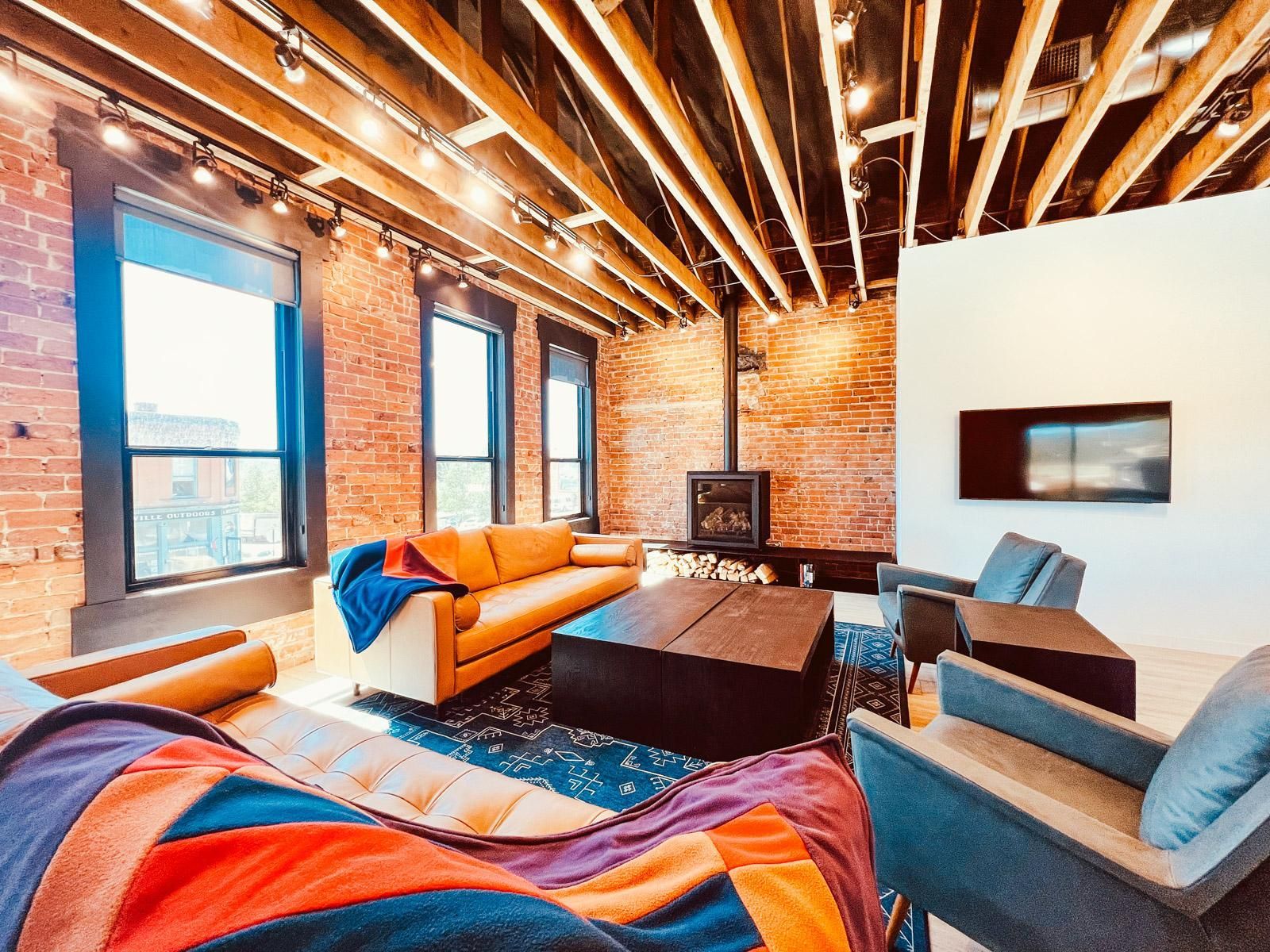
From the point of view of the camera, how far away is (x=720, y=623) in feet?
7.84

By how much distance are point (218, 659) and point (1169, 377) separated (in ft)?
16.7

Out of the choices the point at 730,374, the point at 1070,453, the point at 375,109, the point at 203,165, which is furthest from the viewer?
the point at 730,374

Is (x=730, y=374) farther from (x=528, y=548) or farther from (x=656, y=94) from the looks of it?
(x=656, y=94)

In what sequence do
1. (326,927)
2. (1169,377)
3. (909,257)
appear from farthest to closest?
(909,257)
(1169,377)
(326,927)

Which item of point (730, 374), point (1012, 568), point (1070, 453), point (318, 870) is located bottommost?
point (1012, 568)

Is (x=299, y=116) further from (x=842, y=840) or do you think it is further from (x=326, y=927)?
(x=842, y=840)

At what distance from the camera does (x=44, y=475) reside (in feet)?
6.70

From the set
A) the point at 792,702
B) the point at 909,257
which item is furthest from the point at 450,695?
the point at 909,257

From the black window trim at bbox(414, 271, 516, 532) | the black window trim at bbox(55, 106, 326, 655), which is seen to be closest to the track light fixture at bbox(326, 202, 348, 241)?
the black window trim at bbox(55, 106, 326, 655)

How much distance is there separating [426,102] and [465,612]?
96.0 inches

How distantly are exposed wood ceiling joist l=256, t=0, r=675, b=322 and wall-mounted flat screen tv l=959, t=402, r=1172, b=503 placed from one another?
2842mm

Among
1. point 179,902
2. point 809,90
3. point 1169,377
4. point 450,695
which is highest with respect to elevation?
point 809,90

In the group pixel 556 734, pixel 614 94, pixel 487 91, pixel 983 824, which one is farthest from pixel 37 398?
pixel 983 824

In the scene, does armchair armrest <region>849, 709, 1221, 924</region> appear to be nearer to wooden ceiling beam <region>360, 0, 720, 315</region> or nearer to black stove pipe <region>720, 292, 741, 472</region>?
wooden ceiling beam <region>360, 0, 720, 315</region>
